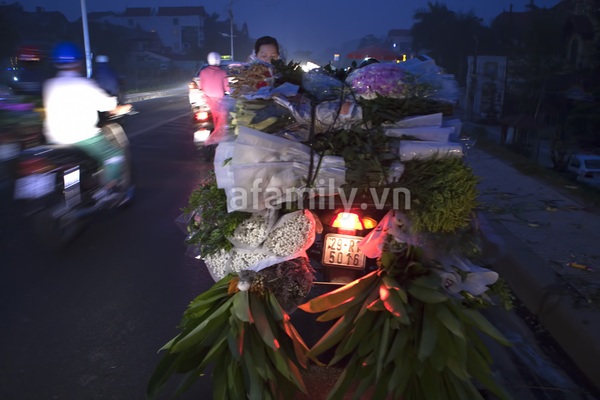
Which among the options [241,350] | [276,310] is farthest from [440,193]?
[241,350]

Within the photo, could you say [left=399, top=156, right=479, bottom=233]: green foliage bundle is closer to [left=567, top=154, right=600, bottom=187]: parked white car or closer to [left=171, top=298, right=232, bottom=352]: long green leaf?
[left=171, top=298, right=232, bottom=352]: long green leaf

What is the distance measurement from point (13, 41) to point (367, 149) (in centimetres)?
3310

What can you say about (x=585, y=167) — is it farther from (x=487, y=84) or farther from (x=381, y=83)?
(x=487, y=84)

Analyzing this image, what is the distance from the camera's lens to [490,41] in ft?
144

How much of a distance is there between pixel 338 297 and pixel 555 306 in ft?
7.49

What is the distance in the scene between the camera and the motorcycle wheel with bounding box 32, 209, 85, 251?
564 cm

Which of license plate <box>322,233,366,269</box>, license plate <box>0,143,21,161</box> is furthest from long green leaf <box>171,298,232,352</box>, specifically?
license plate <box>0,143,21,161</box>

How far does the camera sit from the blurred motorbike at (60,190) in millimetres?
5402

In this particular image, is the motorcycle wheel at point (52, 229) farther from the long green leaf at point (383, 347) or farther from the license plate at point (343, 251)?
the long green leaf at point (383, 347)

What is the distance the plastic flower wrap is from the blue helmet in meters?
4.24

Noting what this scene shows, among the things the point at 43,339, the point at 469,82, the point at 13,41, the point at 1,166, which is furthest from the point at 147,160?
the point at 13,41

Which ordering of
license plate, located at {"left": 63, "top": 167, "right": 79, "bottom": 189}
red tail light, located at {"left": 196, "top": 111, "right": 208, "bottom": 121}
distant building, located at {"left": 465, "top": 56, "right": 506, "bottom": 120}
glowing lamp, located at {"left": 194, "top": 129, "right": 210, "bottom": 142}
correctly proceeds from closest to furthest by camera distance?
1. license plate, located at {"left": 63, "top": 167, "right": 79, "bottom": 189}
2. glowing lamp, located at {"left": 194, "top": 129, "right": 210, "bottom": 142}
3. red tail light, located at {"left": 196, "top": 111, "right": 208, "bottom": 121}
4. distant building, located at {"left": 465, "top": 56, "right": 506, "bottom": 120}

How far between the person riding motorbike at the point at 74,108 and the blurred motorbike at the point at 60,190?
0.12 m

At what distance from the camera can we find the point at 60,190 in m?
5.77
